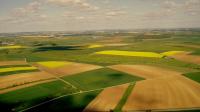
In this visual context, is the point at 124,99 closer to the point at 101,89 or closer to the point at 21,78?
the point at 101,89

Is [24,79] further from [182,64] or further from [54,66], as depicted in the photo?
[182,64]

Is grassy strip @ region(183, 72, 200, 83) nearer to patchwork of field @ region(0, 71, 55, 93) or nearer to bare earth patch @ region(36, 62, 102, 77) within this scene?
bare earth patch @ region(36, 62, 102, 77)

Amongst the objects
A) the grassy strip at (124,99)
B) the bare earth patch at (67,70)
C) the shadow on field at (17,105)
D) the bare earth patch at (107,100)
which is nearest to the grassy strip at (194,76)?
the grassy strip at (124,99)

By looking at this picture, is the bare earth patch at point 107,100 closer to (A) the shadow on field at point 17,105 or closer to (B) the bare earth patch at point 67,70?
(A) the shadow on field at point 17,105

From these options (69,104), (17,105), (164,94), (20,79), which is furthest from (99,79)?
(17,105)

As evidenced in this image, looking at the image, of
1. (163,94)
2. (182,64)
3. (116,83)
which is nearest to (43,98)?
(116,83)

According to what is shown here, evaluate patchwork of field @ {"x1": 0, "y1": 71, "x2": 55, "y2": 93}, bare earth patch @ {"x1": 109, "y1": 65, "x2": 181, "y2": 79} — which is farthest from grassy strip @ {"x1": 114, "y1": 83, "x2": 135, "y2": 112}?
patchwork of field @ {"x1": 0, "y1": 71, "x2": 55, "y2": 93}

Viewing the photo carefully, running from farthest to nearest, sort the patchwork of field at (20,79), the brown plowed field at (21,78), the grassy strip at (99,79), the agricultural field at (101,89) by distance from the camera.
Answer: the brown plowed field at (21,78)
the patchwork of field at (20,79)
the grassy strip at (99,79)
the agricultural field at (101,89)
